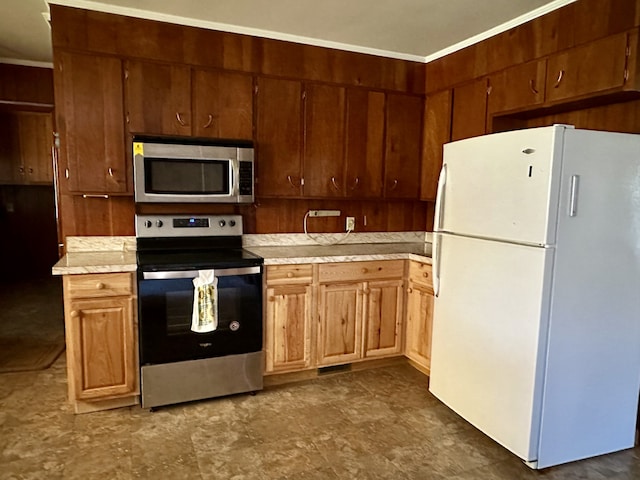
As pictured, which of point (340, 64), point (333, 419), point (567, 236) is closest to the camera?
point (567, 236)

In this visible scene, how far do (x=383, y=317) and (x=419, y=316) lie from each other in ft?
0.87

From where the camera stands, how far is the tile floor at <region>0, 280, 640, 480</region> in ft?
7.05

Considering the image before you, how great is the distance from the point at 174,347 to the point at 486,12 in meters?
2.82

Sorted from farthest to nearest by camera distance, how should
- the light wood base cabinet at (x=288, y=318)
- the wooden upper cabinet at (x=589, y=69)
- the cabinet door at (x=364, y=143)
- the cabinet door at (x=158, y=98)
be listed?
the cabinet door at (x=364, y=143)
the light wood base cabinet at (x=288, y=318)
the cabinet door at (x=158, y=98)
the wooden upper cabinet at (x=589, y=69)

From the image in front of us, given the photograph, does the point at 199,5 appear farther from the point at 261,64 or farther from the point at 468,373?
the point at 468,373

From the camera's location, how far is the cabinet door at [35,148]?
5738 millimetres

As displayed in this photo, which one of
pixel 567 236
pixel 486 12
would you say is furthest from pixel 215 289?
pixel 486 12

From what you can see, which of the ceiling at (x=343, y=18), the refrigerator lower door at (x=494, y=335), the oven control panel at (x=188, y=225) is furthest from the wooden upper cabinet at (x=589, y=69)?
the oven control panel at (x=188, y=225)

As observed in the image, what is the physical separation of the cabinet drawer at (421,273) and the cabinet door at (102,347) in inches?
76.1

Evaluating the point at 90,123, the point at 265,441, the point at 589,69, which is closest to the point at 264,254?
the point at 265,441

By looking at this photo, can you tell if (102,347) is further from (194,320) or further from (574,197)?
(574,197)

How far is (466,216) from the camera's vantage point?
8.07 feet

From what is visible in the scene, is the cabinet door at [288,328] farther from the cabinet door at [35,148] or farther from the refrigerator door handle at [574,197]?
the cabinet door at [35,148]

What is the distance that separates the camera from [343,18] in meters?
2.91
